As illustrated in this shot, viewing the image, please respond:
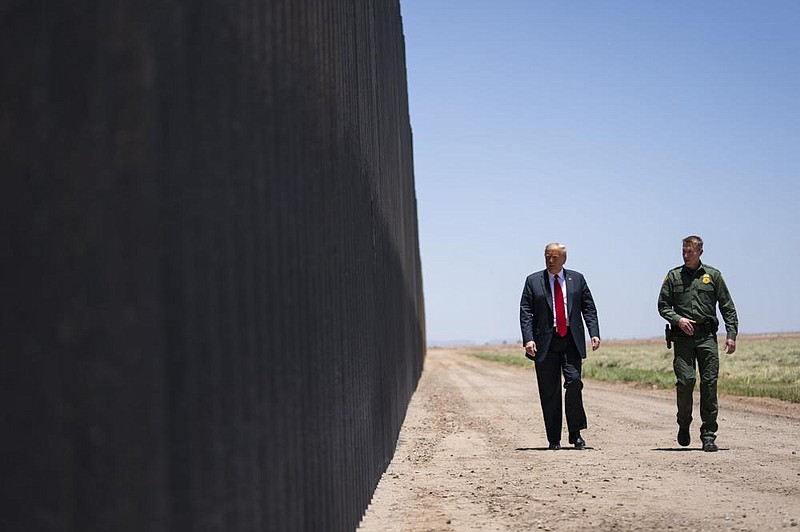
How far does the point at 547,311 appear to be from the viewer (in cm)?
1219

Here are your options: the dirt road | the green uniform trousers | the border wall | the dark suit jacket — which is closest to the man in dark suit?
the dark suit jacket

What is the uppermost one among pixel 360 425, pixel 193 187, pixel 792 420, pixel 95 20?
pixel 95 20

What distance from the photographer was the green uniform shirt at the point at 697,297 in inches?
463

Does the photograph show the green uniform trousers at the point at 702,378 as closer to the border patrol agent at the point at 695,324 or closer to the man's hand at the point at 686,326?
the border patrol agent at the point at 695,324

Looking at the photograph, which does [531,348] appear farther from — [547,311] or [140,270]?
[140,270]

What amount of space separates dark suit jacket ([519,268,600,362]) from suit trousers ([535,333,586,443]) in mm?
93

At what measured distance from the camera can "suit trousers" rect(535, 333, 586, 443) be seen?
39.0 feet

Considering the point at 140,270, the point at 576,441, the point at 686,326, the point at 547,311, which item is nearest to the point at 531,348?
the point at 547,311

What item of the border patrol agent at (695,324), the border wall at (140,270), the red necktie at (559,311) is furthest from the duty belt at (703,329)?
the border wall at (140,270)

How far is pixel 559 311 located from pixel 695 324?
1.41m

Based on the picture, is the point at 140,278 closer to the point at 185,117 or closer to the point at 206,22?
the point at 185,117

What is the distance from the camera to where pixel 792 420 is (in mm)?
15594

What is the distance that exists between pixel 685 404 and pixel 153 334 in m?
9.09

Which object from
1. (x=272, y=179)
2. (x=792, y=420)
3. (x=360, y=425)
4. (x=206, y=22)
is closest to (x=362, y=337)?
(x=360, y=425)
